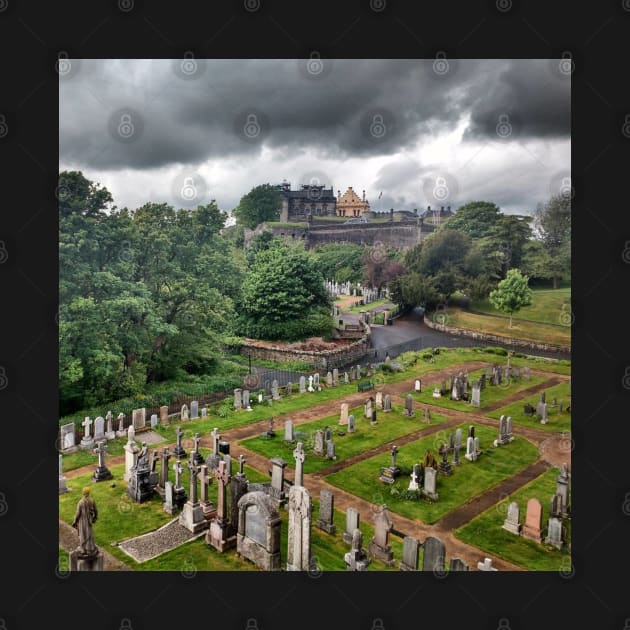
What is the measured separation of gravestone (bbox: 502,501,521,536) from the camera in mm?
9445

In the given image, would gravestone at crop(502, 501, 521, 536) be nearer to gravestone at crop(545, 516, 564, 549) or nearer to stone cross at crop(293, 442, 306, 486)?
gravestone at crop(545, 516, 564, 549)

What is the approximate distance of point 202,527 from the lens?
9242 mm

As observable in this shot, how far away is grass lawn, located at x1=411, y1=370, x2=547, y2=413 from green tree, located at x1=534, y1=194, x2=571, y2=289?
7387mm

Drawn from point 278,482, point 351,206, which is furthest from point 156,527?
point 351,206

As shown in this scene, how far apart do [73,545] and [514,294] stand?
2290 cm

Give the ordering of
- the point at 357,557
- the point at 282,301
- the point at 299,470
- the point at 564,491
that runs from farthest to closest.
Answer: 1. the point at 282,301
2. the point at 564,491
3. the point at 357,557
4. the point at 299,470

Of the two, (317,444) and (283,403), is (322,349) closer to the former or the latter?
(283,403)

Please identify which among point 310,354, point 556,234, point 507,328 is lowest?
point 310,354

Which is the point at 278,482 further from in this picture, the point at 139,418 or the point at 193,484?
the point at 139,418

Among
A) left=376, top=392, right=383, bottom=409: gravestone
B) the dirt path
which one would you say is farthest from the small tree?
the dirt path

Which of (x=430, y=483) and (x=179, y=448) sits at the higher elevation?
(x=179, y=448)

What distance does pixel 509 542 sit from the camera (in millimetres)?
9172

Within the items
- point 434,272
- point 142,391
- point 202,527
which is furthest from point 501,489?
point 434,272

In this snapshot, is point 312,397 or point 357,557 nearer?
point 357,557
